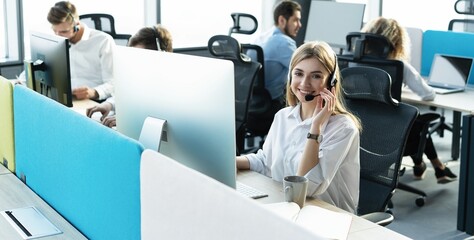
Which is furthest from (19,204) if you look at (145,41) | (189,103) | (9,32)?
(9,32)

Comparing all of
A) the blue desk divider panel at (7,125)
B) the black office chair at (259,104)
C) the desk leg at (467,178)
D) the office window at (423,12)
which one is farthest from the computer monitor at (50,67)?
the office window at (423,12)

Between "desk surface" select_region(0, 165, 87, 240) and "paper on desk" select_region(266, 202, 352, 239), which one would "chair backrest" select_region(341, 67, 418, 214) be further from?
"desk surface" select_region(0, 165, 87, 240)

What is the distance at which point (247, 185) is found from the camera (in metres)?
2.67

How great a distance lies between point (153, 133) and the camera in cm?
220

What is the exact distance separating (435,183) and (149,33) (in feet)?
7.44

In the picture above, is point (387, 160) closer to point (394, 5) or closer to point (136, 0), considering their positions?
point (136, 0)

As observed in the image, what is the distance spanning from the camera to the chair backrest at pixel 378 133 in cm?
291

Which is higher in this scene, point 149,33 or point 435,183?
point 149,33

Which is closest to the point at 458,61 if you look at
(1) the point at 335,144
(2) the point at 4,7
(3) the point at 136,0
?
(1) the point at 335,144

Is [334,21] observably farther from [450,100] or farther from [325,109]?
[325,109]

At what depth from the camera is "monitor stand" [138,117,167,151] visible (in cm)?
219

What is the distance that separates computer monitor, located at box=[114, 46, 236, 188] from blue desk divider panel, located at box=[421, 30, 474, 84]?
3.18 metres

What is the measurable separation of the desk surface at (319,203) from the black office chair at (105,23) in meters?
3.08

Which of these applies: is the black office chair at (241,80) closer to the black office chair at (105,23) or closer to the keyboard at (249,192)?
A: the black office chair at (105,23)
